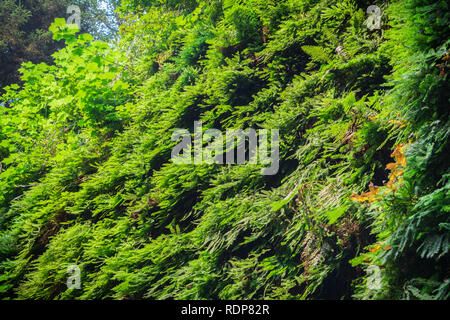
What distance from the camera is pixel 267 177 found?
99.1 inches

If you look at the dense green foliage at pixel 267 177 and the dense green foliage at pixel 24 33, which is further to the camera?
the dense green foliage at pixel 24 33

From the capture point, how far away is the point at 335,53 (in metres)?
2.45

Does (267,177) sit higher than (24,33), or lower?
lower

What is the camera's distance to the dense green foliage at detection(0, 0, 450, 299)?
1.42 meters

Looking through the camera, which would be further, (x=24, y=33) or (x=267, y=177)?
(x=24, y=33)

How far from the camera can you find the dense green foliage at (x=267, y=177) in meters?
1.42

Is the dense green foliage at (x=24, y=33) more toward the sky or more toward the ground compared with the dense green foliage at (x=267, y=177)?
more toward the sky

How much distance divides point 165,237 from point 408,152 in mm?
2395

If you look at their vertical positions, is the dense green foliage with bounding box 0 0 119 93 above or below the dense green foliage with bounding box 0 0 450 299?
above

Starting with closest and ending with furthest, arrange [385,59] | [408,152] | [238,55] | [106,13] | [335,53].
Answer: [408,152] → [385,59] → [335,53] → [238,55] → [106,13]
